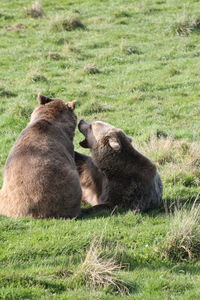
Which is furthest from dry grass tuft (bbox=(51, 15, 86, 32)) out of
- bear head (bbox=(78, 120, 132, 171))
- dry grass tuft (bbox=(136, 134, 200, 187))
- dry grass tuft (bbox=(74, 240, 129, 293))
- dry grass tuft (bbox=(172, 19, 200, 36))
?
dry grass tuft (bbox=(74, 240, 129, 293))

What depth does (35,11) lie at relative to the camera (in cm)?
2608

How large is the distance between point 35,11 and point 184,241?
1896cm

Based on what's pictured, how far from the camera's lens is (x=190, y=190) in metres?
11.6

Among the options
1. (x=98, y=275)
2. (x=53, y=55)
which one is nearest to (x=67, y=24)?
(x=53, y=55)

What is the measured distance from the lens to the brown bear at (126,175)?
10.7m

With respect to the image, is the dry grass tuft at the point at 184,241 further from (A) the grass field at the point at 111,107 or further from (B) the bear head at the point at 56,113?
(B) the bear head at the point at 56,113

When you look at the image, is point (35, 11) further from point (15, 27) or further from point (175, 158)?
point (175, 158)

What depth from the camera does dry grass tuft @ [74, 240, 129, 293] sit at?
7.52m

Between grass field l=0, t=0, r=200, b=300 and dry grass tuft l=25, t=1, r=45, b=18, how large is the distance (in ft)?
0.15

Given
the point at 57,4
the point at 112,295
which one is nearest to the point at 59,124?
the point at 112,295

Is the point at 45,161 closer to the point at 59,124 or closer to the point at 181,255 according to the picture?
the point at 59,124

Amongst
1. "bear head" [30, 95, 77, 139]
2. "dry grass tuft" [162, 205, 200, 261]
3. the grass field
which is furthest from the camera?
"bear head" [30, 95, 77, 139]

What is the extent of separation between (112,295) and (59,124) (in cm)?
431

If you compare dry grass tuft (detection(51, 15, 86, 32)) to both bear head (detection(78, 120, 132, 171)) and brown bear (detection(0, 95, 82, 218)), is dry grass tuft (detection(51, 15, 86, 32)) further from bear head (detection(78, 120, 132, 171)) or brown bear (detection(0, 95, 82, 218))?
brown bear (detection(0, 95, 82, 218))
